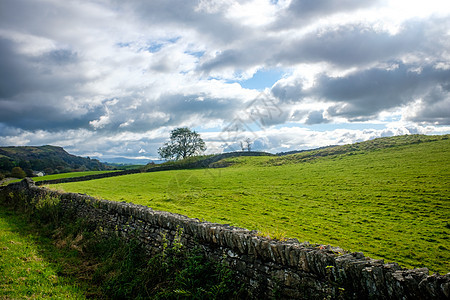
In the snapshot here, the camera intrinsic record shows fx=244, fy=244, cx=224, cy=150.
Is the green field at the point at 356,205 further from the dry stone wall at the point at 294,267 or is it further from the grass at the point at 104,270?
the grass at the point at 104,270

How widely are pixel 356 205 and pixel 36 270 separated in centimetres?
1504

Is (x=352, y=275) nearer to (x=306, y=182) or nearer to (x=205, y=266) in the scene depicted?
(x=205, y=266)

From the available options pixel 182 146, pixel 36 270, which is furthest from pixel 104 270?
pixel 182 146

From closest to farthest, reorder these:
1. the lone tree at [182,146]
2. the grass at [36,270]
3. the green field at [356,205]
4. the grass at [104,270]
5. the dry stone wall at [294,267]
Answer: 1. the dry stone wall at [294,267]
2. the grass at [104,270]
3. the grass at [36,270]
4. the green field at [356,205]
5. the lone tree at [182,146]

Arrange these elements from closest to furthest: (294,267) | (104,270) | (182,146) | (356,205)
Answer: (294,267) < (104,270) < (356,205) < (182,146)

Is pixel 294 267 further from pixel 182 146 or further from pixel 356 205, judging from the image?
pixel 182 146

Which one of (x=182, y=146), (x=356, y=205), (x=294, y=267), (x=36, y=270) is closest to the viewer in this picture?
(x=294, y=267)

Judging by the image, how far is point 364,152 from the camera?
103ft

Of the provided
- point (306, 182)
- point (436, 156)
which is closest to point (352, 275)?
point (306, 182)

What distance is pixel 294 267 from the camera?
447 cm

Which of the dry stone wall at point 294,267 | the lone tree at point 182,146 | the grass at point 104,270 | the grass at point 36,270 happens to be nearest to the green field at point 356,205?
the dry stone wall at point 294,267

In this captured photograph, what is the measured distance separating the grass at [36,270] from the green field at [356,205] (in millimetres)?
5027

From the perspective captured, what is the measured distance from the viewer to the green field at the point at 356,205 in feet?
29.0

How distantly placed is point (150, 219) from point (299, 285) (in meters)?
5.11
